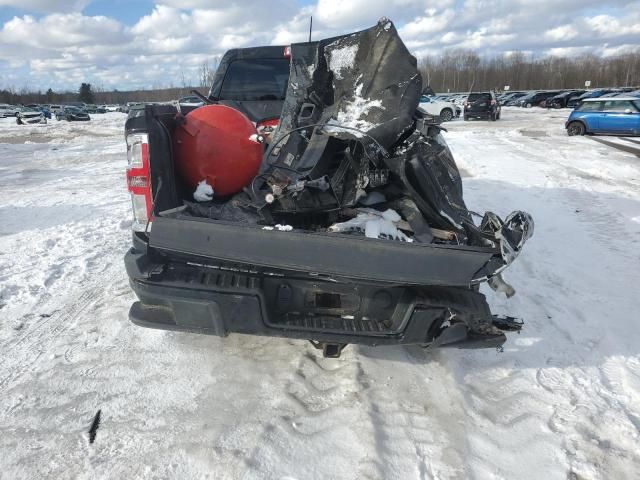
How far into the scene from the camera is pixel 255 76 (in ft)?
18.2

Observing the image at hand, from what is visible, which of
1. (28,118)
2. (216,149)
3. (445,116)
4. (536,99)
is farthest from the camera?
(536,99)

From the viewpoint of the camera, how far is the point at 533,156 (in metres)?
12.6

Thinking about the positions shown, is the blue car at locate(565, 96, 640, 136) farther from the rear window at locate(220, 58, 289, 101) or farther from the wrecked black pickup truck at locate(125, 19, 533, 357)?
the wrecked black pickup truck at locate(125, 19, 533, 357)

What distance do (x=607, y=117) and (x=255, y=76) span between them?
1773 cm

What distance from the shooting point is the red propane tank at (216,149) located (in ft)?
9.61

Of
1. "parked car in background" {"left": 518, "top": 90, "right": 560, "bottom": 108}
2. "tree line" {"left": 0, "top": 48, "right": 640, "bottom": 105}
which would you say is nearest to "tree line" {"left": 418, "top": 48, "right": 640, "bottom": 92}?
"tree line" {"left": 0, "top": 48, "right": 640, "bottom": 105}

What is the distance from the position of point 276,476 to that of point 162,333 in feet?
5.52

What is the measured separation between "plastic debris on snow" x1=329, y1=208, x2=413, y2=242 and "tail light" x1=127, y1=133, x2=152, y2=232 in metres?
1.13

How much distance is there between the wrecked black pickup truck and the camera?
2.31 metres

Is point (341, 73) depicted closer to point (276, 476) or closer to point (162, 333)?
point (162, 333)

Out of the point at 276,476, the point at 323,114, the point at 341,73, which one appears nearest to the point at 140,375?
the point at 276,476

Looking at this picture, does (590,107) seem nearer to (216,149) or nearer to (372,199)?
(372,199)

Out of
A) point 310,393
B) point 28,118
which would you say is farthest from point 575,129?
point 28,118

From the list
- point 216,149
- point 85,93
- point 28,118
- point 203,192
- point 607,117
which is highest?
point 85,93
